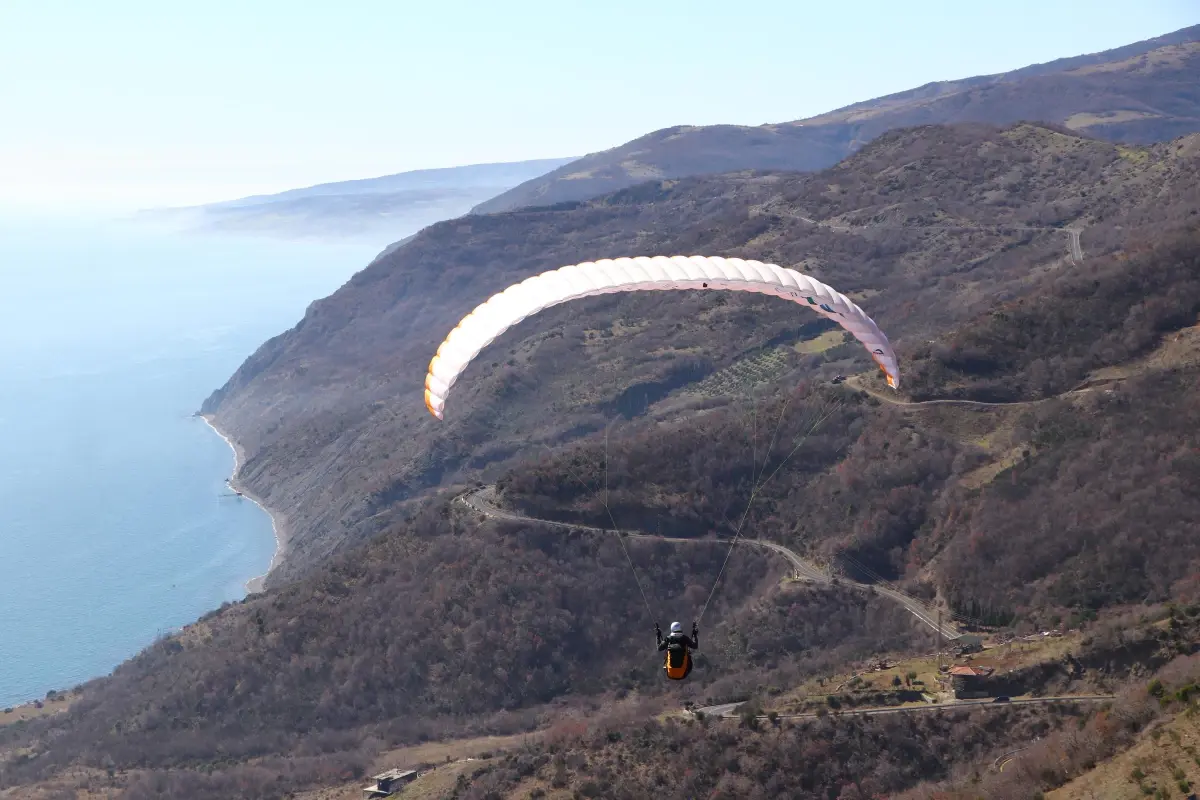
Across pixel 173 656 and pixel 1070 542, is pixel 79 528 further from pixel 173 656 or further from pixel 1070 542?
pixel 1070 542

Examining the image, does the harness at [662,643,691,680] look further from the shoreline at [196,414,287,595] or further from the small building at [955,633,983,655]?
the shoreline at [196,414,287,595]

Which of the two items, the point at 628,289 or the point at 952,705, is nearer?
the point at 628,289

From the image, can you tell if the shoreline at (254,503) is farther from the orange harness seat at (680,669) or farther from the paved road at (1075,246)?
the paved road at (1075,246)

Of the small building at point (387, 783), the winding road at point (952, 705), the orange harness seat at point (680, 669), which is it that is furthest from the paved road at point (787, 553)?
the orange harness seat at point (680, 669)

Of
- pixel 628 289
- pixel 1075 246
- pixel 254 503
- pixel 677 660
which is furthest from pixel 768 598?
pixel 254 503

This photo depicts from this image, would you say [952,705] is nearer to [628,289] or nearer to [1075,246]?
[628,289]

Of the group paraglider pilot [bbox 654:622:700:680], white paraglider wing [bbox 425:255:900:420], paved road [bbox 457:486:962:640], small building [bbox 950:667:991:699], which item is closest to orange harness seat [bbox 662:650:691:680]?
paraglider pilot [bbox 654:622:700:680]
